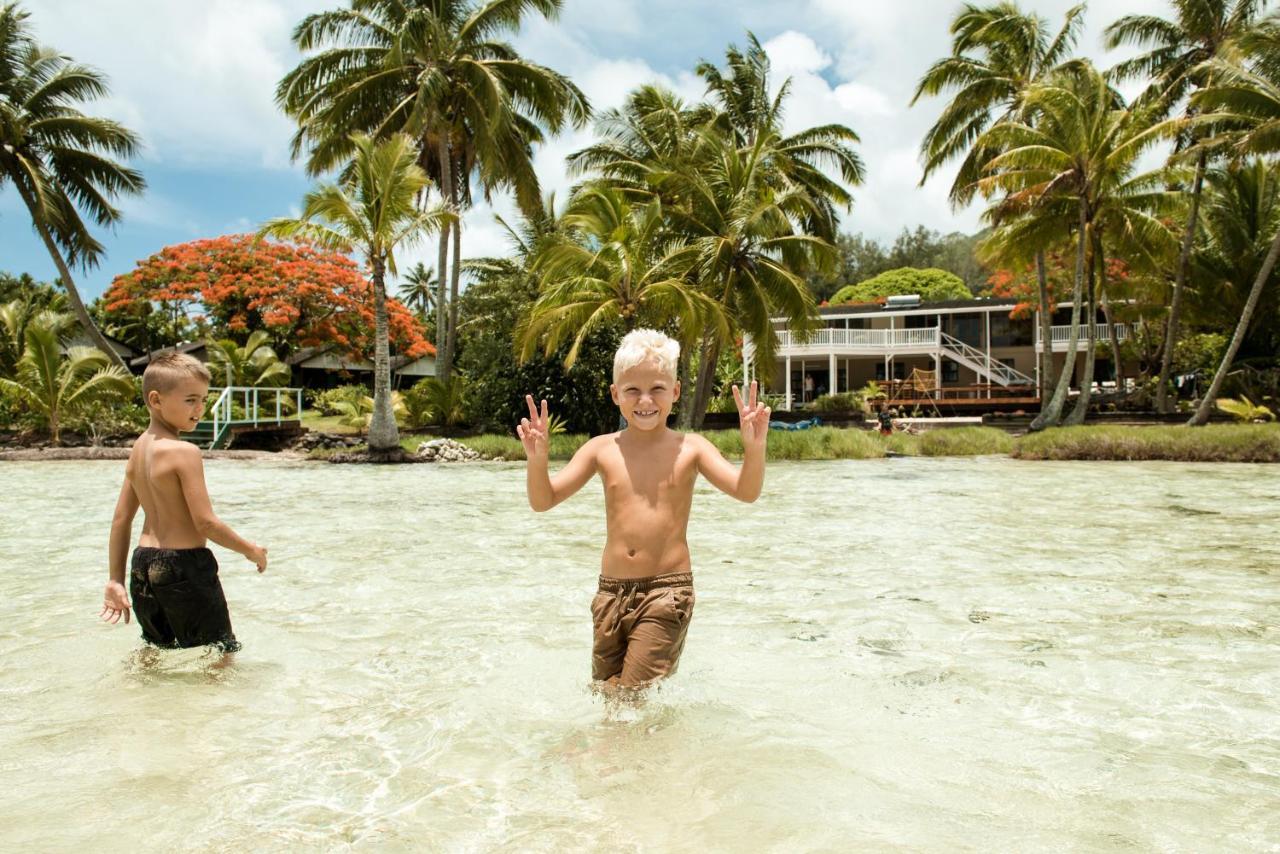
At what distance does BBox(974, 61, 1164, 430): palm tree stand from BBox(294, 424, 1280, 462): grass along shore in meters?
5.27

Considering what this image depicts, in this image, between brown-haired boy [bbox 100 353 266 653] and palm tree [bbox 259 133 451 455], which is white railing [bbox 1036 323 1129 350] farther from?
brown-haired boy [bbox 100 353 266 653]

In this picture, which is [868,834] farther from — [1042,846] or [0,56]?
[0,56]

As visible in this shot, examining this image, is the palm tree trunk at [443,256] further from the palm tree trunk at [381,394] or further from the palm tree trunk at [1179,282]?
the palm tree trunk at [1179,282]

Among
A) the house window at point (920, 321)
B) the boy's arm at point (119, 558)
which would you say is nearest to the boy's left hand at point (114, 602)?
the boy's arm at point (119, 558)

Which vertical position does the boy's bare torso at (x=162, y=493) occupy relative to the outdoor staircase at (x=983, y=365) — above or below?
below

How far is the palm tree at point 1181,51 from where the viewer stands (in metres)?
23.8

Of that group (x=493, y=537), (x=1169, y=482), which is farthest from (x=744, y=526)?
(x=1169, y=482)

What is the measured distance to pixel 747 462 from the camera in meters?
3.10

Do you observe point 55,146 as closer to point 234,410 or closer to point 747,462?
point 234,410

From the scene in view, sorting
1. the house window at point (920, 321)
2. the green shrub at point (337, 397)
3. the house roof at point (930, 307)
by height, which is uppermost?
the house roof at point (930, 307)

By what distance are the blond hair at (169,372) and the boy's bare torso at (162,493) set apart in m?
0.21

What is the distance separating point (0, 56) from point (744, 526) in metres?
25.1

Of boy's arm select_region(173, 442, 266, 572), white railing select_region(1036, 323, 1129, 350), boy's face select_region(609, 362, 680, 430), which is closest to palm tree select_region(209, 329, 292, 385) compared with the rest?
boy's arm select_region(173, 442, 266, 572)

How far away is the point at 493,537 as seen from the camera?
9086mm
